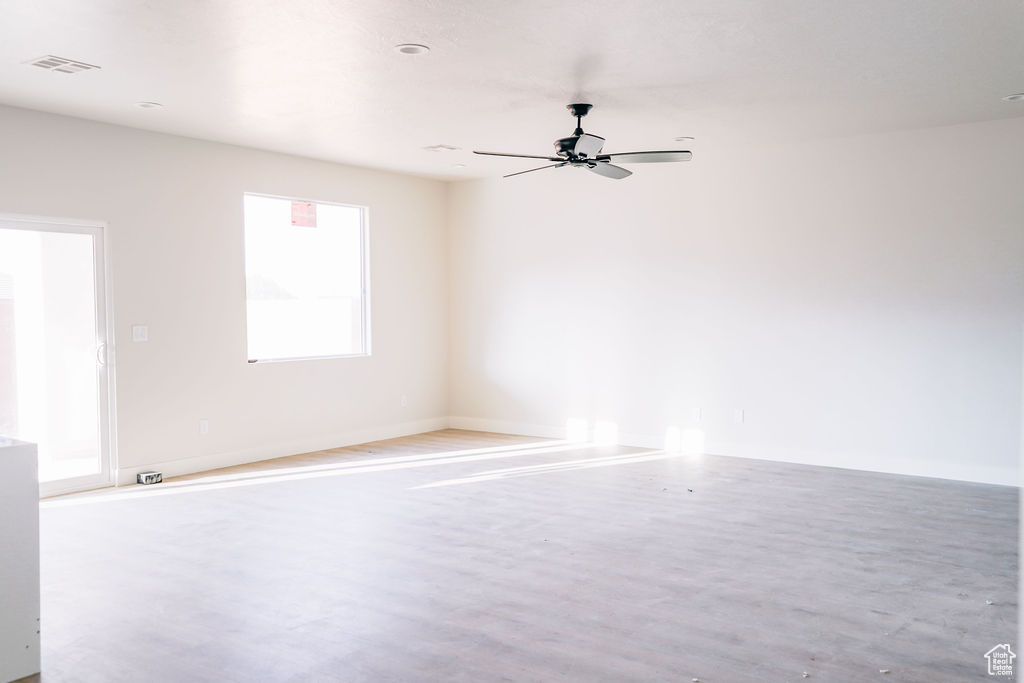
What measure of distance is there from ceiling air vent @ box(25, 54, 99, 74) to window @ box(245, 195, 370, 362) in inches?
95.4

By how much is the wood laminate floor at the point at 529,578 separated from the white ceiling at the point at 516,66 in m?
2.60

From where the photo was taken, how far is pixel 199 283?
251 inches

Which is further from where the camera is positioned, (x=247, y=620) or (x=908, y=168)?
(x=908, y=168)

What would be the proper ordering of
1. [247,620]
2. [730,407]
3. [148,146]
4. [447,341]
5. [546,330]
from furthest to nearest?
[447,341] → [546,330] → [730,407] → [148,146] → [247,620]

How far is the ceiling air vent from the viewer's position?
4.20 meters

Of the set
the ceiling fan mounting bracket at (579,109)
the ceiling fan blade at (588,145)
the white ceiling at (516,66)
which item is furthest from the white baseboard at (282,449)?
the ceiling fan mounting bracket at (579,109)

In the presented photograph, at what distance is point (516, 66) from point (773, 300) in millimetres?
3428

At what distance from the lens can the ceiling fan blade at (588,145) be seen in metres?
5.11

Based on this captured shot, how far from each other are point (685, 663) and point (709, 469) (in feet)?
11.8

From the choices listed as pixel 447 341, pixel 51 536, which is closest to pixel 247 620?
pixel 51 536

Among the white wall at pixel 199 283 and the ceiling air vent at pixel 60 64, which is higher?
the ceiling air vent at pixel 60 64

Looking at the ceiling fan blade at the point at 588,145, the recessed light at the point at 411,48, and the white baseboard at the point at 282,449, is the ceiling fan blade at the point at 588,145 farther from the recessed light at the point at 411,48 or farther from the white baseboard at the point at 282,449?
the white baseboard at the point at 282,449

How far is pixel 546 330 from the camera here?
26.4ft

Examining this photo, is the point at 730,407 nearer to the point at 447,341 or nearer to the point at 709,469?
the point at 709,469
